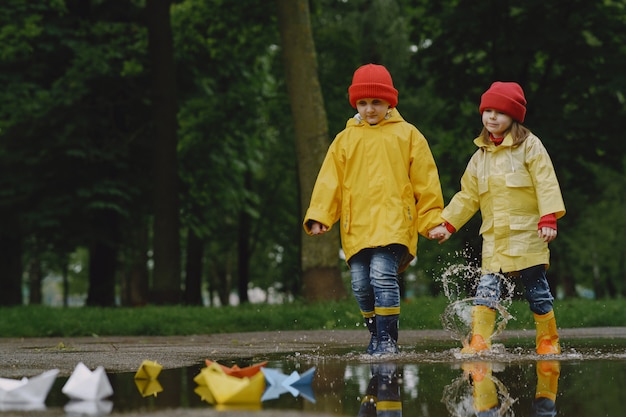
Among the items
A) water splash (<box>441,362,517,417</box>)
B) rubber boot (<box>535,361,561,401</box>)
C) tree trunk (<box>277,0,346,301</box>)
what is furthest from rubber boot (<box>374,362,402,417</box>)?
tree trunk (<box>277,0,346,301</box>)

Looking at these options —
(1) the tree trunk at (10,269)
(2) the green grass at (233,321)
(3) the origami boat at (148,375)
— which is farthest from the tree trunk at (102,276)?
(3) the origami boat at (148,375)

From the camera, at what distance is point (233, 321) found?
1247 cm

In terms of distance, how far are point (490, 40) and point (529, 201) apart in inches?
504

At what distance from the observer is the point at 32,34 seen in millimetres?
19438

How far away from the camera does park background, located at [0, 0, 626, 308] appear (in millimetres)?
18125

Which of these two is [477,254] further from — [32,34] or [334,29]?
[32,34]

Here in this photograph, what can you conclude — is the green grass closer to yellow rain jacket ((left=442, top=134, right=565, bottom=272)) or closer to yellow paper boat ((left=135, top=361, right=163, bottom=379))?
yellow rain jacket ((left=442, top=134, right=565, bottom=272))

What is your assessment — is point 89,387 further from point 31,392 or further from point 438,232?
point 438,232

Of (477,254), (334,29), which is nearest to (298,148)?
(477,254)

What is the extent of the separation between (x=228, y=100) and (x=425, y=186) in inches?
675

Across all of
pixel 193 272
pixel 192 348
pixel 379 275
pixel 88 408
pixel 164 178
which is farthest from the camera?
pixel 193 272

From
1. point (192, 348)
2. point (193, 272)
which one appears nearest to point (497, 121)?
point (192, 348)

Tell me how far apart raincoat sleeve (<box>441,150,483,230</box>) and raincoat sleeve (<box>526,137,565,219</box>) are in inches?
18.0

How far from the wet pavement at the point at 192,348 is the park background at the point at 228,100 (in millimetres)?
4183
